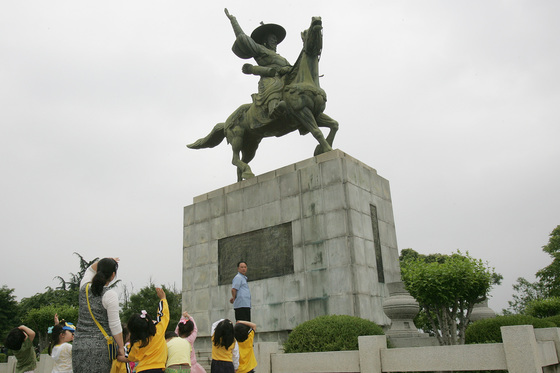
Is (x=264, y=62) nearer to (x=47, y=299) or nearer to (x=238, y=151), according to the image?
(x=238, y=151)

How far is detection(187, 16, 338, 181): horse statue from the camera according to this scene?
37.7 feet

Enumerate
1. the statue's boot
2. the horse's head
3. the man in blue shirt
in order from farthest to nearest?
the statue's boot < the horse's head < the man in blue shirt

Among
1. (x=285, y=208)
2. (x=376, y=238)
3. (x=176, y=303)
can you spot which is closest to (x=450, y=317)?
(x=376, y=238)

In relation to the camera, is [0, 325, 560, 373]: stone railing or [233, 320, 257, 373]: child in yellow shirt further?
[233, 320, 257, 373]: child in yellow shirt

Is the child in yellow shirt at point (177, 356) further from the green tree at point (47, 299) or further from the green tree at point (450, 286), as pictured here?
the green tree at point (47, 299)

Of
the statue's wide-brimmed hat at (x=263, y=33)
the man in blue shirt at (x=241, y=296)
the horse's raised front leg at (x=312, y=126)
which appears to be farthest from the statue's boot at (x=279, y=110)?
the man in blue shirt at (x=241, y=296)

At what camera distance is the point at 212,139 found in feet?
46.8

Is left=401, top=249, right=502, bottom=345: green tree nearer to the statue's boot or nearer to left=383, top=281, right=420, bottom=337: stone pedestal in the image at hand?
left=383, top=281, right=420, bottom=337: stone pedestal

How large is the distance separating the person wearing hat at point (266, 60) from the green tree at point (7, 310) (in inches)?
1276

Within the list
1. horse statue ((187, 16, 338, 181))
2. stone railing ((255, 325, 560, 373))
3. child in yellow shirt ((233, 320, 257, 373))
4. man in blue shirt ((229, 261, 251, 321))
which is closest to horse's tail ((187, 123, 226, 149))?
horse statue ((187, 16, 338, 181))

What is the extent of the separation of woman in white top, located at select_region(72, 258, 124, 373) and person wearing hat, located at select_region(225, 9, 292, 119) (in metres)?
8.25

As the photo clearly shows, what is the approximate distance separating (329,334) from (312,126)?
5515mm

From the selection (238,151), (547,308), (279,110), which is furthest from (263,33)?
(547,308)

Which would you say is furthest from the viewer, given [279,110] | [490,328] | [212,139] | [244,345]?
[212,139]
